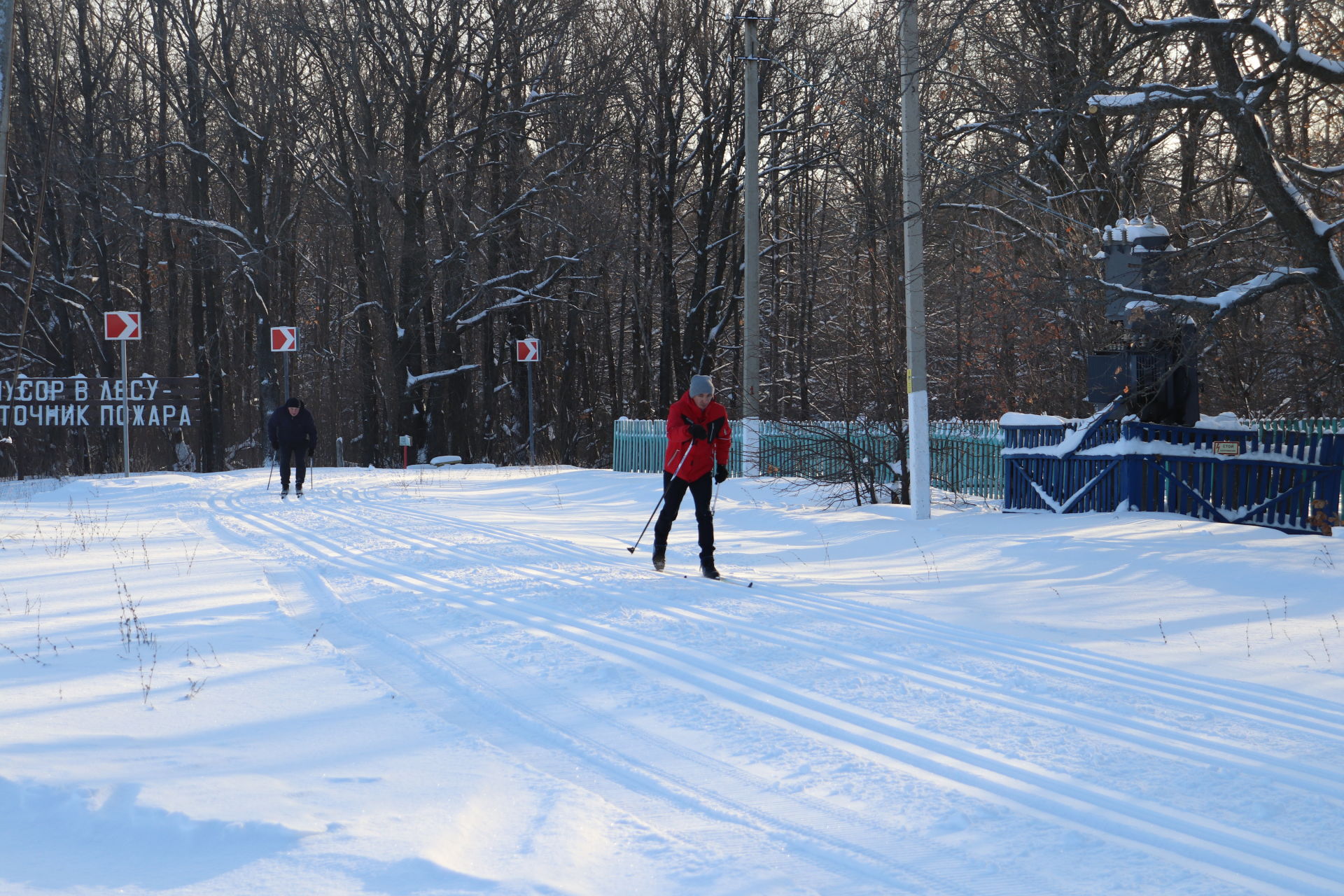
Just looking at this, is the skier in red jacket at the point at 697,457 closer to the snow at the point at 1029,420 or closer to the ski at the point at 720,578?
the ski at the point at 720,578

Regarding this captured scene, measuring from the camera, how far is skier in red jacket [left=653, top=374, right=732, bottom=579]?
1130 centimetres

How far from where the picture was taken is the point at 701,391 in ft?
37.1

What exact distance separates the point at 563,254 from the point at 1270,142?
27.7 meters

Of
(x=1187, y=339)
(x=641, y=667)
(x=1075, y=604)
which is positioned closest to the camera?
(x=641, y=667)

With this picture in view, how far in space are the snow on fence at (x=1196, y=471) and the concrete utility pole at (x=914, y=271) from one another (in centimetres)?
198

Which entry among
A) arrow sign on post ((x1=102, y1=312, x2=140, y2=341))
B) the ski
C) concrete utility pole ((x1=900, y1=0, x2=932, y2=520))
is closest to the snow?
concrete utility pole ((x1=900, y1=0, x2=932, y2=520))

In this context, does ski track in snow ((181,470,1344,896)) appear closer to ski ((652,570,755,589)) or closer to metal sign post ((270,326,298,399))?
ski ((652,570,755,589))

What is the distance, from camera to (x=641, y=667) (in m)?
7.15

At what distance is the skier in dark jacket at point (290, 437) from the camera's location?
20953mm

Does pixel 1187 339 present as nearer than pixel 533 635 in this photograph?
No

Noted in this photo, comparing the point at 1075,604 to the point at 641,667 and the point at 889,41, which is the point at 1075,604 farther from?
the point at 889,41

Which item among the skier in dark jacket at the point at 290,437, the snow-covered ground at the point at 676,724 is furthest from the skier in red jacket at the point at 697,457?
the skier in dark jacket at the point at 290,437

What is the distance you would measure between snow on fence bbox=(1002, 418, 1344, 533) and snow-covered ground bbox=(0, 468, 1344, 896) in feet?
4.35

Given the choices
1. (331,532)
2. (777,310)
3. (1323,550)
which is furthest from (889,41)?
(777,310)
